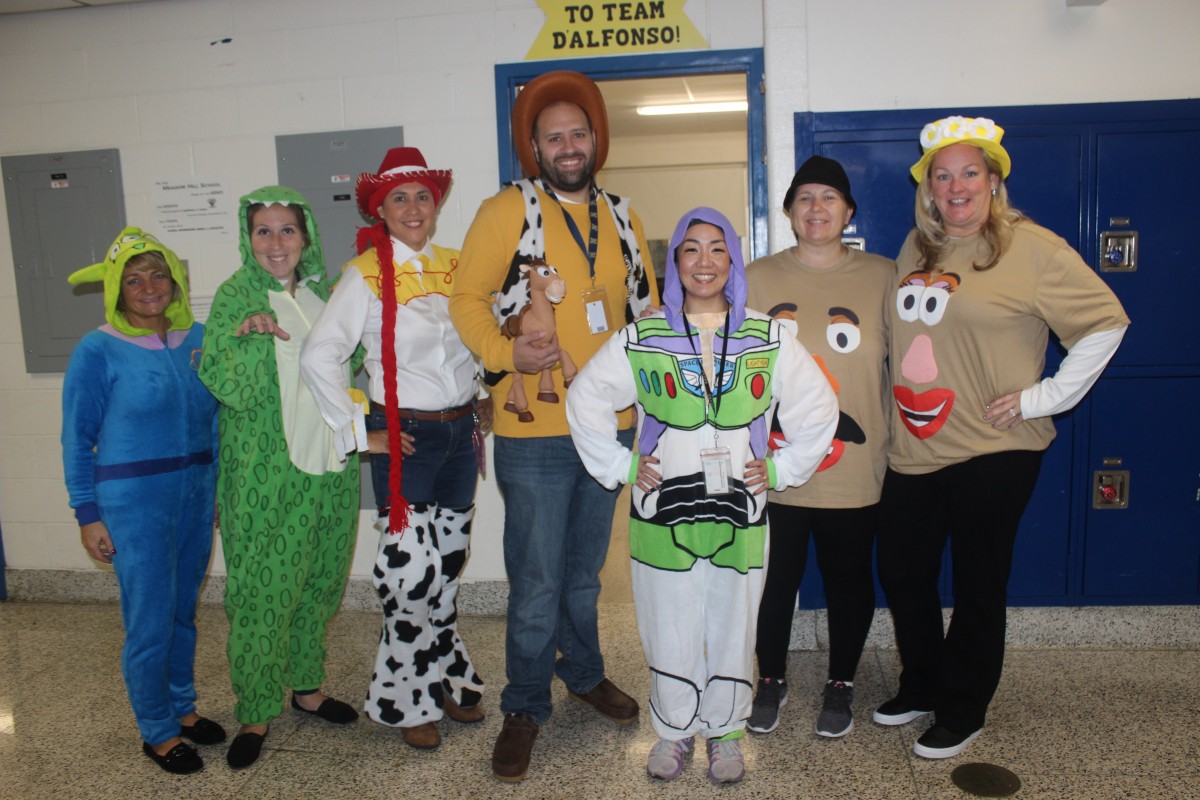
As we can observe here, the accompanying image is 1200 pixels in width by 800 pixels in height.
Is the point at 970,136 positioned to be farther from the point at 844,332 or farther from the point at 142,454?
the point at 142,454

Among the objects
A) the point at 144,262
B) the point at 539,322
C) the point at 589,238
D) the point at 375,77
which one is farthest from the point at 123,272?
the point at 375,77

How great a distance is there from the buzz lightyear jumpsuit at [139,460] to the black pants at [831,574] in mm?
1791

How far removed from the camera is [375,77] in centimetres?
363

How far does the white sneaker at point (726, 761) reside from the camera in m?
2.33

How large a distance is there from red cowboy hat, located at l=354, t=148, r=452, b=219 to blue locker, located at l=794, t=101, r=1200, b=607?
142 cm

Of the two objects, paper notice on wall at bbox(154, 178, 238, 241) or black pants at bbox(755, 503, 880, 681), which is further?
paper notice on wall at bbox(154, 178, 238, 241)

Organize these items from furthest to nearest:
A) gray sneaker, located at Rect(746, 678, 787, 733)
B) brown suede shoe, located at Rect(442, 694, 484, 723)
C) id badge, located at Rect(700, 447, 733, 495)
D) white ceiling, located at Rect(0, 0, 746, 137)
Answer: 1. white ceiling, located at Rect(0, 0, 746, 137)
2. brown suede shoe, located at Rect(442, 694, 484, 723)
3. gray sneaker, located at Rect(746, 678, 787, 733)
4. id badge, located at Rect(700, 447, 733, 495)

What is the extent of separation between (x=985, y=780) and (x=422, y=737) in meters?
1.63

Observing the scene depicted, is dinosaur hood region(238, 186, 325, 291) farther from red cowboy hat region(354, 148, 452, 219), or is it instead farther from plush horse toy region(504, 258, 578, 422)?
plush horse toy region(504, 258, 578, 422)

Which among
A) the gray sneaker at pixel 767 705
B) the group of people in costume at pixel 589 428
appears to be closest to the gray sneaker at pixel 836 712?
the group of people in costume at pixel 589 428

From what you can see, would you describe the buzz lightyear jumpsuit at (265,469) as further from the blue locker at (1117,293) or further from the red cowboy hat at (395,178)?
the blue locker at (1117,293)

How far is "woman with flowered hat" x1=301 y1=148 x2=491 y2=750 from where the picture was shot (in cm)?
242

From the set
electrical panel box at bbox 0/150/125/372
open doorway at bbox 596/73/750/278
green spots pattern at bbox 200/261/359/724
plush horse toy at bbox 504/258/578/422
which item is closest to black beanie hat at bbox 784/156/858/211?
plush horse toy at bbox 504/258/578/422

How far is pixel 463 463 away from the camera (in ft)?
8.49
